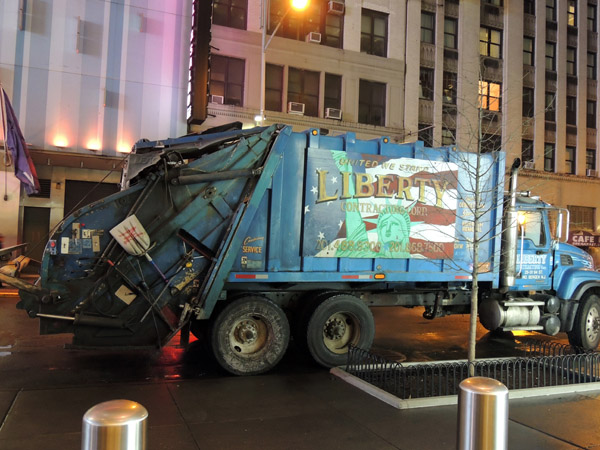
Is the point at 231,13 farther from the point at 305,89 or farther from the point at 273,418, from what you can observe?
the point at 273,418

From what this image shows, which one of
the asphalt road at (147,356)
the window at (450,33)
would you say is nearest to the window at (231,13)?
the window at (450,33)

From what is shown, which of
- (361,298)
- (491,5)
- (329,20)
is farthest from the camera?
(491,5)

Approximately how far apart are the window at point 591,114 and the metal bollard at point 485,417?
112ft

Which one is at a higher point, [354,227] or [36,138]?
[36,138]

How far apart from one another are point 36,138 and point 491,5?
24.6 metres

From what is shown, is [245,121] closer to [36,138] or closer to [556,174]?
[36,138]

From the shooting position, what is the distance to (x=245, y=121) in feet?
70.8

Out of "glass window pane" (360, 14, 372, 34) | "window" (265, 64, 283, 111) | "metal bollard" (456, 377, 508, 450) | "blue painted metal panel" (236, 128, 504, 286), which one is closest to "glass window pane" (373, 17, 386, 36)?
"glass window pane" (360, 14, 372, 34)

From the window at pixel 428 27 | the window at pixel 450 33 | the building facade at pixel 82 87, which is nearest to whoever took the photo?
the building facade at pixel 82 87

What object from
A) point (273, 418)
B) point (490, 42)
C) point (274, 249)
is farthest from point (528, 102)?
point (273, 418)

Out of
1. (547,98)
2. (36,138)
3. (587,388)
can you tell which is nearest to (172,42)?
(36,138)

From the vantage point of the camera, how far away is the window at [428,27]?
26.8 meters

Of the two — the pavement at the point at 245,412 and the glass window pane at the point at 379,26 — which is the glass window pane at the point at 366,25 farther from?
the pavement at the point at 245,412

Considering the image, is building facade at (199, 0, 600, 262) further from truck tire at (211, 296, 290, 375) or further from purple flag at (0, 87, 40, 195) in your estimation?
truck tire at (211, 296, 290, 375)
